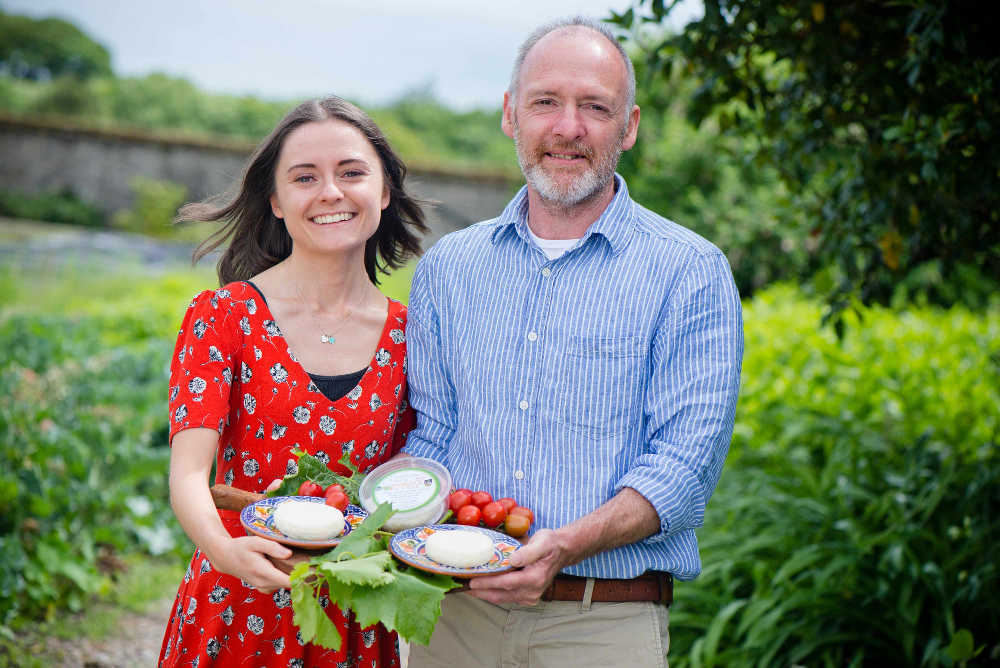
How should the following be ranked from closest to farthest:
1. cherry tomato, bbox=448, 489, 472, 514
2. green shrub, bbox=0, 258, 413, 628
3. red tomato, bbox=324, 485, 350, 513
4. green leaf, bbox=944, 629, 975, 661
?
red tomato, bbox=324, 485, 350, 513 < cherry tomato, bbox=448, 489, 472, 514 < green leaf, bbox=944, 629, 975, 661 < green shrub, bbox=0, 258, 413, 628

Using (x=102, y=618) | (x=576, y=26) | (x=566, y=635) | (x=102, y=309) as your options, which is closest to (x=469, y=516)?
(x=566, y=635)

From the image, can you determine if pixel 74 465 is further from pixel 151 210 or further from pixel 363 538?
pixel 151 210

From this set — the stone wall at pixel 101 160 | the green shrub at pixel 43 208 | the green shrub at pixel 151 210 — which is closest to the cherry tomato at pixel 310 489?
the green shrub at pixel 151 210

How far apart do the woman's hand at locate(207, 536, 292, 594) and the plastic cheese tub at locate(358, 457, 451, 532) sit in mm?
276

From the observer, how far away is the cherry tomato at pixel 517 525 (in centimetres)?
216

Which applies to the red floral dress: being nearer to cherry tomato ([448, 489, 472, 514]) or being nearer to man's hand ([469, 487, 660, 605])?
cherry tomato ([448, 489, 472, 514])

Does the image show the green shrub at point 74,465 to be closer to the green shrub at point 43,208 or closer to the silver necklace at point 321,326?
the silver necklace at point 321,326

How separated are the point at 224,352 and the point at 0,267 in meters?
12.5

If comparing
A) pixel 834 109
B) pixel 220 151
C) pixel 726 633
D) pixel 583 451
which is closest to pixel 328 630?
pixel 583 451

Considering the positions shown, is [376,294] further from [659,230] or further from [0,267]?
[0,267]

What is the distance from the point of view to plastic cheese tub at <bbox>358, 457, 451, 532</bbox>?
7.07 feet

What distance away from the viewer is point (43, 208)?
1805 cm

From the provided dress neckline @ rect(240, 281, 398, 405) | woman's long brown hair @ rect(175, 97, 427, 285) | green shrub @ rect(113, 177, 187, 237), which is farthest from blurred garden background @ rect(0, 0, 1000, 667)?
green shrub @ rect(113, 177, 187, 237)

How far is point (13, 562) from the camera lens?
4043 millimetres
